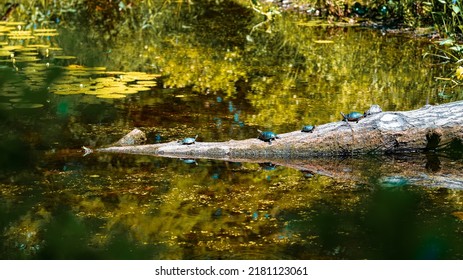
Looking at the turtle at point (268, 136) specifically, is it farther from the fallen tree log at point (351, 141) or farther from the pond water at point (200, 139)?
the pond water at point (200, 139)

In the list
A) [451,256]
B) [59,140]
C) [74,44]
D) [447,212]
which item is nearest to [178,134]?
[59,140]

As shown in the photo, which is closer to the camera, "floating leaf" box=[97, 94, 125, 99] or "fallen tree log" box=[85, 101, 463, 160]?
"fallen tree log" box=[85, 101, 463, 160]

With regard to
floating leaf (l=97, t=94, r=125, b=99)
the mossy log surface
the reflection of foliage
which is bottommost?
floating leaf (l=97, t=94, r=125, b=99)

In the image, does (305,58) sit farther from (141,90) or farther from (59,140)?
(59,140)

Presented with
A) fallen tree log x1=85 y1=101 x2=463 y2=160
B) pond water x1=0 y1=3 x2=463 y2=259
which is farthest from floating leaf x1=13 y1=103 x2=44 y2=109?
fallen tree log x1=85 y1=101 x2=463 y2=160

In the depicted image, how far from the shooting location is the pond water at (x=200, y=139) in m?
4.19

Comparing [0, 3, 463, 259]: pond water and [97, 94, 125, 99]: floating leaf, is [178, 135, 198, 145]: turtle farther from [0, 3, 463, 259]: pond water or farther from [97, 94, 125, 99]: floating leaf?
[97, 94, 125, 99]: floating leaf

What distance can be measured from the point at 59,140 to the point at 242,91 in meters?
2.05

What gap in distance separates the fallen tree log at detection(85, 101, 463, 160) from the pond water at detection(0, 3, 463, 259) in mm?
115

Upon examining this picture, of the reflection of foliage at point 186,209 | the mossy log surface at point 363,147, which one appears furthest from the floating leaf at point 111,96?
the reflection of foliage at point 186,209

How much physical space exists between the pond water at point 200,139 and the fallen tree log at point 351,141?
0.11 metres

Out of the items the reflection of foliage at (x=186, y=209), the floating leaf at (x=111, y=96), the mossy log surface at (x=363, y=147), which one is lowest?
the floating leaf at (x=111, y=96)

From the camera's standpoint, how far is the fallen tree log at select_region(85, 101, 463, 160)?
5.50 metres

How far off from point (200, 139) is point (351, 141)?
1027mm
